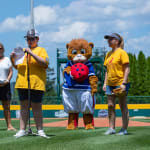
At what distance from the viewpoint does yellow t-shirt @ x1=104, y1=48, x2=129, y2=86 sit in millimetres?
5707

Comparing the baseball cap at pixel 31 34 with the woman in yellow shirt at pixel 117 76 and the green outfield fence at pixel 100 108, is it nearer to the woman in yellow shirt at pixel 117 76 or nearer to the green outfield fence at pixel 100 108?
the woman in yellow shirt at pixel 117 76

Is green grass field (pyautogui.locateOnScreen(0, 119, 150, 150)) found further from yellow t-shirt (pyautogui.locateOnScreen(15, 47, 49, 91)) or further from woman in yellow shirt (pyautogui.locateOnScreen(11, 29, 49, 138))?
yellow t-shirt (pyautogui.locateOnScreen(15, 47, 49, 91))

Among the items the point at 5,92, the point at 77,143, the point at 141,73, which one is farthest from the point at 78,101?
the point at 141,73

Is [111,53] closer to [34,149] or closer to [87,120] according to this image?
[87,120]

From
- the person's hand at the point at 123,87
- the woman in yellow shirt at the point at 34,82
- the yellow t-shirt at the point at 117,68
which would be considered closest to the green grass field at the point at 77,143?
the woman in yellow shirt at the point at 34,82

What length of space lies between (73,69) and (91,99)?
2.50 ft

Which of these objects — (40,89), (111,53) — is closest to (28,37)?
(40,89)

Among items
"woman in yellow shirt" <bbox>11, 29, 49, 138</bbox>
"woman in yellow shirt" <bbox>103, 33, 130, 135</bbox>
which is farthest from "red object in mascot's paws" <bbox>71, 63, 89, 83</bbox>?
"woman in yellow shirt" <bbox>11, 29, 49, 138</bbox>

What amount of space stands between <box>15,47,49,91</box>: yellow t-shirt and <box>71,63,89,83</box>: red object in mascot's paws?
1.54 metres

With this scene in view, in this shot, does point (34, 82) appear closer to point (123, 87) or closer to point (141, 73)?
point (123, 87)

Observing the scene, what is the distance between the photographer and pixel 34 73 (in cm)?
561

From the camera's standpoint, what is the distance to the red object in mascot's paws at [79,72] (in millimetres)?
7156

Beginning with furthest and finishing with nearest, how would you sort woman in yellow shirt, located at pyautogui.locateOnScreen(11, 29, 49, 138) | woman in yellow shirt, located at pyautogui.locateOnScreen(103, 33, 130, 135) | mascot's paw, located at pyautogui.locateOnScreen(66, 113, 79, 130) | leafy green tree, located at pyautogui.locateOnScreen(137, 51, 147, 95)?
1. leafy green tree, located at pyautogui.locateOnScreen(137, 51, 147, 95)
2. mascot's paw, located at pyautogui.locateOnScreen(66, 113, 79, 130)
3. woman in yellow shirt, located at pyautogui.locateOnScreen(103, 33, 130, 135)
4. woman in yellow shirt, located at pyautogui.locateOnScreen(11, 29, 49, 138)

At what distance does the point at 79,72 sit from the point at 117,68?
1540mm
